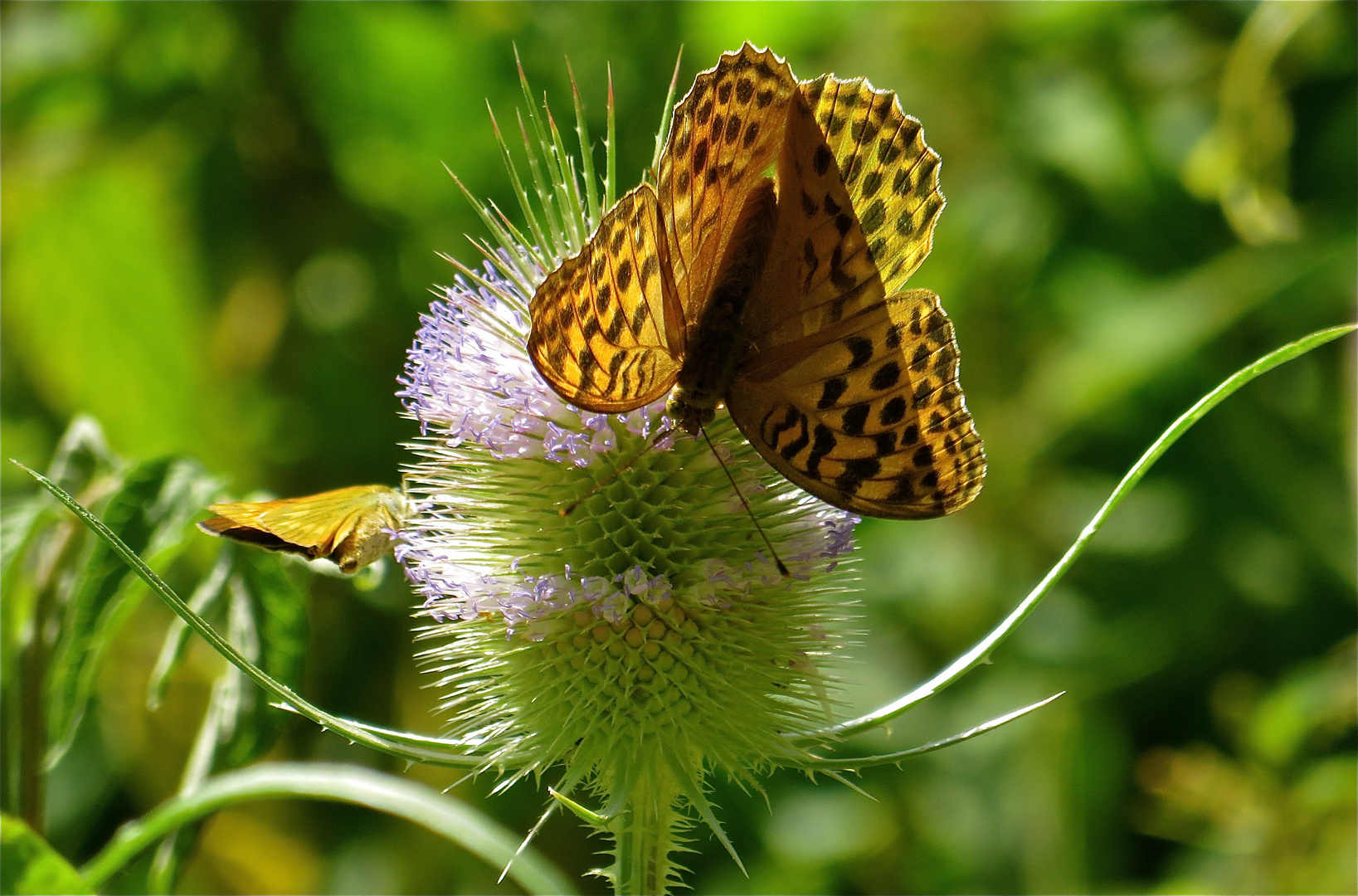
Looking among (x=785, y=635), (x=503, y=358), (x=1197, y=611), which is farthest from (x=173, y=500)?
(x=1197, y=611)

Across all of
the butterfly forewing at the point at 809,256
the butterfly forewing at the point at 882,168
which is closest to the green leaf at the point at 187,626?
the butterfly forewing at the point at 809,256

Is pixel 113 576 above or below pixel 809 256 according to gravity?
below

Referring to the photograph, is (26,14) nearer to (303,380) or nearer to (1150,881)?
(303,380)

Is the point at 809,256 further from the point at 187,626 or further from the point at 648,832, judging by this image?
the point at 187,626

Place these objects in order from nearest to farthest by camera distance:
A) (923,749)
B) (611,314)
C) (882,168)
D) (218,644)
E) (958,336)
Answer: (218,644) → (923,749) → (611,314) → (882,168) → (958,336)

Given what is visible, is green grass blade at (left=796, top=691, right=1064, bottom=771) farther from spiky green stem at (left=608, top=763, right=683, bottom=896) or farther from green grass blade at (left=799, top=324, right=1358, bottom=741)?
spiky green stem at (left=608, top=763, right=683, bottom=896)

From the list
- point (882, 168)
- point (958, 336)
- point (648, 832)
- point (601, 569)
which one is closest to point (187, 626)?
point (601, 569)
